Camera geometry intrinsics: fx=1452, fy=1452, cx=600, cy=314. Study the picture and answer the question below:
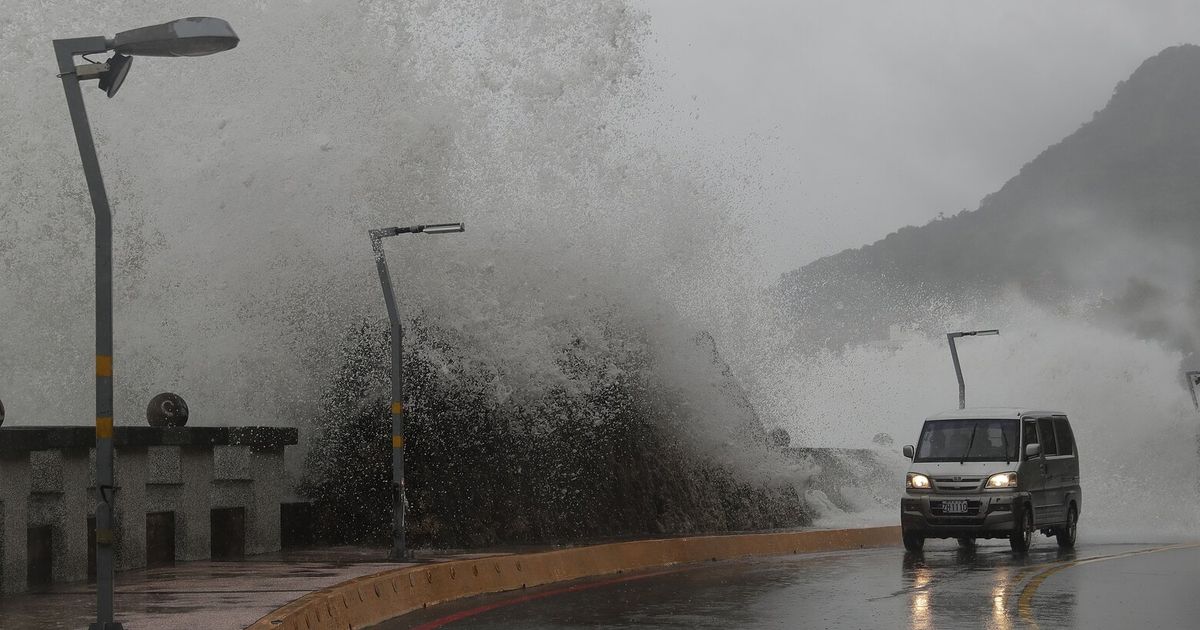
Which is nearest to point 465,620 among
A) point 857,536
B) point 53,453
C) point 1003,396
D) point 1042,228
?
point 53,453

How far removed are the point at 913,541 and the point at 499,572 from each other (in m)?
8.05

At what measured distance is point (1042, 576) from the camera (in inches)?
681

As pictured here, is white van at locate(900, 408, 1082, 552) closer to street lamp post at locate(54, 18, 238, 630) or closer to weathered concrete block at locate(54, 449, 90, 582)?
weathered concrete block at locate(54, 449, 90, 582)

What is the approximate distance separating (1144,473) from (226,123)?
28.6 metres

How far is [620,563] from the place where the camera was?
63.8 feet

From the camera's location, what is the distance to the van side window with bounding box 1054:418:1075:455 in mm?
23297

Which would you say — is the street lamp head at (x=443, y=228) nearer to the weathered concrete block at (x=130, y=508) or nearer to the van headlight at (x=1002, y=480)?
the weathered concrete block at (x=130, y=508)

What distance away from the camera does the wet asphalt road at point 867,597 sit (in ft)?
41.6

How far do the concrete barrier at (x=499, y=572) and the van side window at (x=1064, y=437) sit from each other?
4.11 m

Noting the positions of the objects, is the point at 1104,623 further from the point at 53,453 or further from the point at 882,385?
the point at 882,385

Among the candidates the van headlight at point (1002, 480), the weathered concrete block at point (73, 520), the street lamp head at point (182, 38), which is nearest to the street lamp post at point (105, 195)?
the street lamp head at point (182, 38)

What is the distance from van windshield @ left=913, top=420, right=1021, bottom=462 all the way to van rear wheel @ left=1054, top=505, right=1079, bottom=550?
2.51m

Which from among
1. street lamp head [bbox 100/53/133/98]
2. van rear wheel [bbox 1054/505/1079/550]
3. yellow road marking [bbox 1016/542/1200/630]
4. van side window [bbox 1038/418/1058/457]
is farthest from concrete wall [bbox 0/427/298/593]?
van rear wheel [bbox 1054/505/1079/550]

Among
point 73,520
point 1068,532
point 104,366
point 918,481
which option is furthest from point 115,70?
point 1068,532
